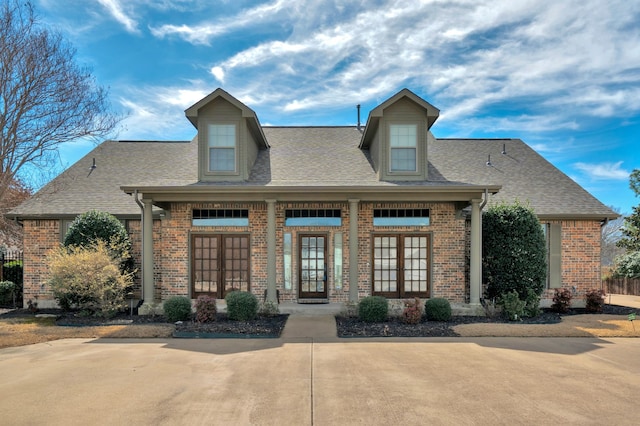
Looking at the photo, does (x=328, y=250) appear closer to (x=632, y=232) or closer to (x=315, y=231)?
(x=315, y=231)

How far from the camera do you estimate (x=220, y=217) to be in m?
11.4

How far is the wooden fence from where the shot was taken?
53.5ft

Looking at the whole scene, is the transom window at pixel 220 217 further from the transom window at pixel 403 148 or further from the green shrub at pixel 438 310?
the green shrub at pixel 438 310

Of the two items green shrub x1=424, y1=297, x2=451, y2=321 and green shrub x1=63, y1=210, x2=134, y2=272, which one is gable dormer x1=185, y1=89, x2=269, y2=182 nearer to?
green shrub x1=63, y1=210, x2=134, y2=272

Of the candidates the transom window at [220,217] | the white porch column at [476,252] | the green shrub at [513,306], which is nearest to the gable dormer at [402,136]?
the white porch column at [476,252]

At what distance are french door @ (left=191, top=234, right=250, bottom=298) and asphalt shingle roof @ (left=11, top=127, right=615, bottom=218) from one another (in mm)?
1846

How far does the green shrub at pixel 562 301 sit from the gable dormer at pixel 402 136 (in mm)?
5380

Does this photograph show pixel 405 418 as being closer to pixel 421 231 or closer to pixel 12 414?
pixel 12 414

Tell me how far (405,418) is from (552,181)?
12.1 meters

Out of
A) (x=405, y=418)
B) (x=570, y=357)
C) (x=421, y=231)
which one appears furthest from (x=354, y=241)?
(x=405, y=418)

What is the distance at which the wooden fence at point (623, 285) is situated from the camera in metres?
16.3

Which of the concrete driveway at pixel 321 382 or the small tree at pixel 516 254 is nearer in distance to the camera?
the concrete driveway at pixel 321 382

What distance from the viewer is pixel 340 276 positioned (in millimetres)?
11414

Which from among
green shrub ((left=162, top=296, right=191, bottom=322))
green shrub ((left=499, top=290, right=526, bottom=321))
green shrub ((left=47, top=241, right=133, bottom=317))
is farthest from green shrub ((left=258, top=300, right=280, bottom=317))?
green shrub ((left=499, top=290, right=526, bottom=321))
